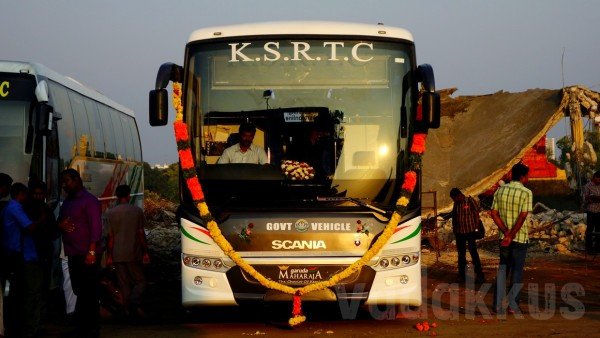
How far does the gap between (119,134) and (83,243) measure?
9812 mm

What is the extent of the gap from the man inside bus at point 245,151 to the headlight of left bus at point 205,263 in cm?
116

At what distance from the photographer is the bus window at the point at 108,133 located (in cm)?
1833

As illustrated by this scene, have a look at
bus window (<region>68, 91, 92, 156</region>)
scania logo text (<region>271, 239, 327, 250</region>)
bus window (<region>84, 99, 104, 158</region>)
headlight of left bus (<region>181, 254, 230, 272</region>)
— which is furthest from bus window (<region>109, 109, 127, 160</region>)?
scania logo text (<region>271, 239, 327, 250</region>)

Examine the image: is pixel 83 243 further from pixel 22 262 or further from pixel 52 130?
pixel 52 130

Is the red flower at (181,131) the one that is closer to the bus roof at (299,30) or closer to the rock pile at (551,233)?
the bus roof at (299,30)

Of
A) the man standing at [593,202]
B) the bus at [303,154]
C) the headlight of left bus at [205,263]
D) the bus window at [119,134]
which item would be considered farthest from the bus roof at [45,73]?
the man standing at [593,202]

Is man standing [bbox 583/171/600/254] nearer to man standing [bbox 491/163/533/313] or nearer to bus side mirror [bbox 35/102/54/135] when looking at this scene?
man standing [bbox 491/163/533/313]

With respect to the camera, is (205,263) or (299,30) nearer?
(205,263)

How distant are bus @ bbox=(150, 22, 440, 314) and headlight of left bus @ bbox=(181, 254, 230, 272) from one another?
0.01 m

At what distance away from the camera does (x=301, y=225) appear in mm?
10383

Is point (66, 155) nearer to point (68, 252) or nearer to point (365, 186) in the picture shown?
point (68, 252)

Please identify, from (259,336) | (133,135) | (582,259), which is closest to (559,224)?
(582,259)

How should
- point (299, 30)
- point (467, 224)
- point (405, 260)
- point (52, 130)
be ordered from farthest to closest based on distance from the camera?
point (467, 224)
point (52, 130)
point (299, 30)
point (405, 260)

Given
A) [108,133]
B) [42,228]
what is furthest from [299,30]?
[108,133]
